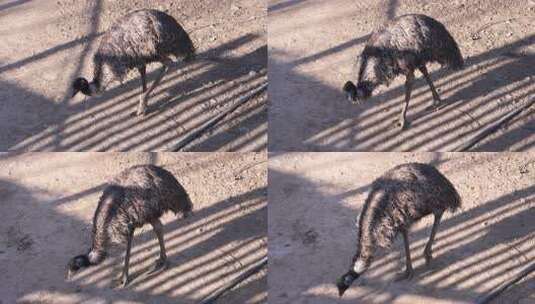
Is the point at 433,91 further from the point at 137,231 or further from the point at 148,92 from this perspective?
the point at 137,231

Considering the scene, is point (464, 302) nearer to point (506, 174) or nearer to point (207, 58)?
point (506, 174)

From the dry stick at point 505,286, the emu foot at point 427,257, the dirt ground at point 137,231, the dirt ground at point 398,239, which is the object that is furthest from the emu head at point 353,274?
the dry stick at point 505,286

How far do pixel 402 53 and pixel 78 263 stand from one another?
388cm

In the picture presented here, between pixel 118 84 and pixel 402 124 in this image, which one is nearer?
pixel 402 124

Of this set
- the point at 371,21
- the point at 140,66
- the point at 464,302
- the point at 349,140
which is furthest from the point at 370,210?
the point at 371,21

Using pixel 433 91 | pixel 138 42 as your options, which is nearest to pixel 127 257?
pixel 138 42

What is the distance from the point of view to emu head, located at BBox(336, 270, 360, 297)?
391 inches

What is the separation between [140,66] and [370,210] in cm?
333

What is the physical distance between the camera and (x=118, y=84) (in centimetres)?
1280

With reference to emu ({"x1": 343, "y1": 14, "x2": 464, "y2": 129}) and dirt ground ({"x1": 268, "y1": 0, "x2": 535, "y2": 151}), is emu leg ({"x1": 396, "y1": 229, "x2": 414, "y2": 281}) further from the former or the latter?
emu ({"x1": 343, "y1": 14, "x2": 464, "y2": 129})

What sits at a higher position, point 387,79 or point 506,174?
point 387,79

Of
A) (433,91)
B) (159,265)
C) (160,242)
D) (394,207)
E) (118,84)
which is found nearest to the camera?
(394,207)

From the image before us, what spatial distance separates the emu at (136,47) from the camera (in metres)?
11.7

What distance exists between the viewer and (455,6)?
13672mm
